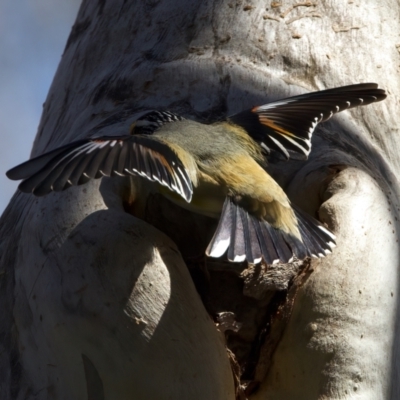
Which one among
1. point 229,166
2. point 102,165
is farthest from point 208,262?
point 102,165

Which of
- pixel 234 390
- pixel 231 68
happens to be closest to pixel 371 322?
pixel 234 390

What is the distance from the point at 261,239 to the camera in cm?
223

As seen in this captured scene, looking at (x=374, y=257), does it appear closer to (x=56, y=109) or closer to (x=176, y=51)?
(x=176, y=51)

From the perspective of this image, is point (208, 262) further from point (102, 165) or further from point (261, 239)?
point (102, 165)

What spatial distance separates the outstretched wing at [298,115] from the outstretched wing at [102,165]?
0.43m

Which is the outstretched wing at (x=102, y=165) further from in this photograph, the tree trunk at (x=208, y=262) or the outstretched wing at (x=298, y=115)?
the outstretched wing at (x=298, y=115)

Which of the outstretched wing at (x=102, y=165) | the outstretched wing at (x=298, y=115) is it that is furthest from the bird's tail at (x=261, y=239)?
the outstretched wing at (x=298, y=115)

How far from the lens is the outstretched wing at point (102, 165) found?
1.90 metres

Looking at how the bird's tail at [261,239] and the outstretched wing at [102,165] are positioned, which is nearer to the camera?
the outstretched wing at [102,165]

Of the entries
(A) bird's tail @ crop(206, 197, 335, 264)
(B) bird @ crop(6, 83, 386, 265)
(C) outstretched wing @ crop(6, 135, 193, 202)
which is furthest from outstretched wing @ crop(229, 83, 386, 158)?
(C) outstretched wing @ crop(6, 135, 193, 202)

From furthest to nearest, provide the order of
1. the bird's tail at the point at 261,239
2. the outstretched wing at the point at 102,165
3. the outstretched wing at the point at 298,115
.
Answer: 1. the outstretched wing at the point at 298,115
2. the bird's tail at the point at 261,239
3. the outstretched wing at the point at 102,165

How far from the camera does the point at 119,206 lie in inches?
84.0

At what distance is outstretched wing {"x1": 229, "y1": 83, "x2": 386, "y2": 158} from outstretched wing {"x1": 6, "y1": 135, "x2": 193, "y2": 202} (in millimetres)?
426

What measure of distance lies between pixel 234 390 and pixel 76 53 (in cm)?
164
